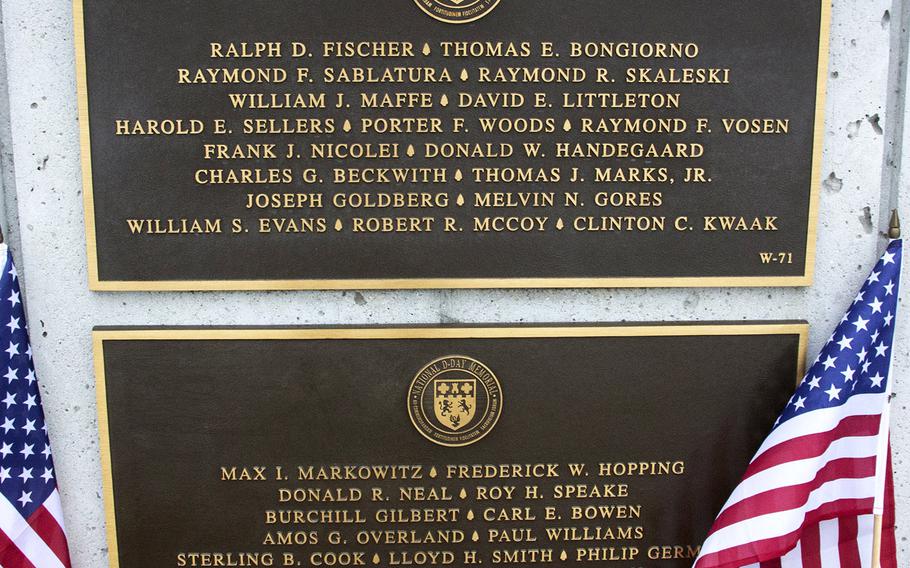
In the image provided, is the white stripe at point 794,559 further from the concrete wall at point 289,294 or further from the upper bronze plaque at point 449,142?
the upper bronze plaque at point 449,142

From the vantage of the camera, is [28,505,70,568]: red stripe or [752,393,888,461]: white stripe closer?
[752,393,888,461]: white stripe

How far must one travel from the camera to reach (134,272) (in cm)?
226

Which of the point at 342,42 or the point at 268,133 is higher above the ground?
the point at 342,42

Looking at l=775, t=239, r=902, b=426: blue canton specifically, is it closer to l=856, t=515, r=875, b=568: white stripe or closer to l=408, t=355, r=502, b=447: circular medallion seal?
l=856, t=515, r=875, b=568: white stripe

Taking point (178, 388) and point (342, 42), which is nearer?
point (342, 42)

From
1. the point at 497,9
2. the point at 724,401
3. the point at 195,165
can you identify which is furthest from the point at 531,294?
the point at 195,165

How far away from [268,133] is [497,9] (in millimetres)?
930

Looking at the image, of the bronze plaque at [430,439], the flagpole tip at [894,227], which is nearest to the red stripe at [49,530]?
the bronze plaque at [430,439]

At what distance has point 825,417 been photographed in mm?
2236

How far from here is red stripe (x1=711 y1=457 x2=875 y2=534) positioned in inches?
87.3

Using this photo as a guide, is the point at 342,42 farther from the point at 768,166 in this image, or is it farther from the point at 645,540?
the point at 645,540

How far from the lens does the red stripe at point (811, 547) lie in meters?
2.35

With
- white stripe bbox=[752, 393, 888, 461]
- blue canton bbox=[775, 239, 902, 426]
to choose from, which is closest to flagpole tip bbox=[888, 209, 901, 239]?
blue canton bbox=[775, 239, 902, 426]

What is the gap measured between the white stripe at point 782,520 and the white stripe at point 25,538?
2.49 metres
